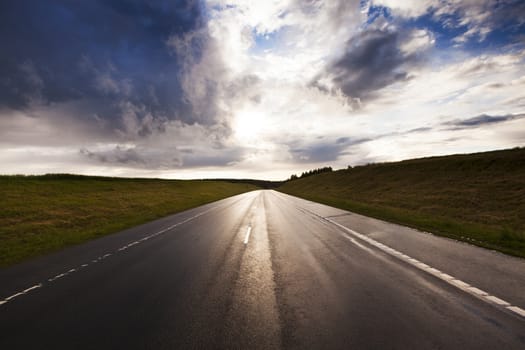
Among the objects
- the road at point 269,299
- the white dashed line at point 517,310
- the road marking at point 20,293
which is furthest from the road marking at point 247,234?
the white dashed line at point 517,310

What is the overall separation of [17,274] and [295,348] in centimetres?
767

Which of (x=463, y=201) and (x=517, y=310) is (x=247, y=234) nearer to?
(x=517, y=310)

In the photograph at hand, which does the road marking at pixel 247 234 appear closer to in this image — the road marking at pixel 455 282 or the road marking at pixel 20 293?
the road marking at pixel 455 282

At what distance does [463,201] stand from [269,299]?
25267mm

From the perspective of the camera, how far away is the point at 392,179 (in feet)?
151

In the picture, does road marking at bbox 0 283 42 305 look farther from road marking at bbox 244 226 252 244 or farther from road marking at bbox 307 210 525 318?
road marking at bbox 307 210 525 318

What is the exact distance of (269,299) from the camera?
5039 millimetres

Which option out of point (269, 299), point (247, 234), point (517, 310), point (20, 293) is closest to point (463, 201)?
point (247, 234)

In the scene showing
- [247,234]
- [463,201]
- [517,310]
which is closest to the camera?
[517,310]

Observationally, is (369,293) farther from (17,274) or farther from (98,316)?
(17,274)

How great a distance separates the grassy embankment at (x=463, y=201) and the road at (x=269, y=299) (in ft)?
12.8

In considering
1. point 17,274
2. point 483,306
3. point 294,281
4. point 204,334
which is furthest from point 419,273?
point 17,274

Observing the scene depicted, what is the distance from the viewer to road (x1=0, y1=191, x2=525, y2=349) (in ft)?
12.2

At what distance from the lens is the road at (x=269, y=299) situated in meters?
3.72
